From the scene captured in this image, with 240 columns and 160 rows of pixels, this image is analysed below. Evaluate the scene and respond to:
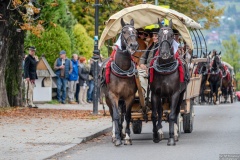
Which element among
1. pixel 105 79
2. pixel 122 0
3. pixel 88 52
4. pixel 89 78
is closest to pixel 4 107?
pixel 122 0

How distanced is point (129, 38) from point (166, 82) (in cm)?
134

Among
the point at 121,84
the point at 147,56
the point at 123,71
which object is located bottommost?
the point at 121,84

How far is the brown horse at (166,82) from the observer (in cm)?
1736

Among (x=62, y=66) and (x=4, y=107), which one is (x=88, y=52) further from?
(x=4, y=107)

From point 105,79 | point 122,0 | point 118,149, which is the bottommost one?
point 118,149

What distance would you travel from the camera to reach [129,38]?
17.1m

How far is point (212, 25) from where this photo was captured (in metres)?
56.6

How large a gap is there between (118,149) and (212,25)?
4062 centimetres

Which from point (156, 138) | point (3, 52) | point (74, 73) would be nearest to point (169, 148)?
point (156, 138)

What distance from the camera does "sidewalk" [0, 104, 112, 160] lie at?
1591 cm

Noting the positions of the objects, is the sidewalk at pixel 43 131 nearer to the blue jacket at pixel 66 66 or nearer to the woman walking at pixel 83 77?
the blue jacket at pixel 66 66

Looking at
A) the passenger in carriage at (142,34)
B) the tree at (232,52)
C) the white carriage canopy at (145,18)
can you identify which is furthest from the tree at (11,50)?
the tree at (232,52)

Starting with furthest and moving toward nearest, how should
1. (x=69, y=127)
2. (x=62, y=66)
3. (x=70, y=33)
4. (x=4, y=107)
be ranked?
(x=70, y=33)
(x=62, y=66)
(x=4, y=107)
(x=69, y=127)

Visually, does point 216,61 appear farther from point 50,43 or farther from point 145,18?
point 145,18
